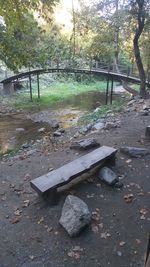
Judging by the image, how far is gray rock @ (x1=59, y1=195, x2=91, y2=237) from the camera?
13.8ft

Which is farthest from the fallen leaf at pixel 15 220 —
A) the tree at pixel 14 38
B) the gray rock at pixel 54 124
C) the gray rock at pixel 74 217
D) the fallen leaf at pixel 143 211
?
the gray rock at pixel 54 124

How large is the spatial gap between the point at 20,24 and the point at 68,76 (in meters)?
31.5

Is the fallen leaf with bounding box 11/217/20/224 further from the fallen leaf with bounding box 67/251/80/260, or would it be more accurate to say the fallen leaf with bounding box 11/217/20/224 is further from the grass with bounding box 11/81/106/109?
the grass with bounding box 11/81/106/109

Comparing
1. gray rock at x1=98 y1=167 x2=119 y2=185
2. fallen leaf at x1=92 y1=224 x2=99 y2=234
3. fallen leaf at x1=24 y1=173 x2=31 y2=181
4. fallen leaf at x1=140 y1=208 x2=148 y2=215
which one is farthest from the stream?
fallen leaf at x1=140 y1=208 x2=148 y2=215

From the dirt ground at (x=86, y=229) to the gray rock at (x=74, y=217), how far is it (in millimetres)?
135

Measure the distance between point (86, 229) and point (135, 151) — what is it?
293 cm

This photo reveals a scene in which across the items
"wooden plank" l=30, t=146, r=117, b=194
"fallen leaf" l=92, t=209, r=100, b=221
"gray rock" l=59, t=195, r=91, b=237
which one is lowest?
"fallen leaf" l=92, t=209, r=100, b=221

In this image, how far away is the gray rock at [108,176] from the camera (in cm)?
543

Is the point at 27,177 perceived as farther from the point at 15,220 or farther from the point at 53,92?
the point at 53,92

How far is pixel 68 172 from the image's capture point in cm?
518

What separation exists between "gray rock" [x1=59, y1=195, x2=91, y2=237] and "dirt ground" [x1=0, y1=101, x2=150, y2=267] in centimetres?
14

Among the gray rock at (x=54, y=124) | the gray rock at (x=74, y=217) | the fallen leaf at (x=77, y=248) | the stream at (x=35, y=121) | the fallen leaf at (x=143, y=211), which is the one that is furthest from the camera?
the gray rock at (x=54, y=124)

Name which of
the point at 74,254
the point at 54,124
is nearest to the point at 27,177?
the point at 74,254

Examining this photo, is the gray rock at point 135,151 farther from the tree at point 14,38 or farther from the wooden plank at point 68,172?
the tree at point 14,38
